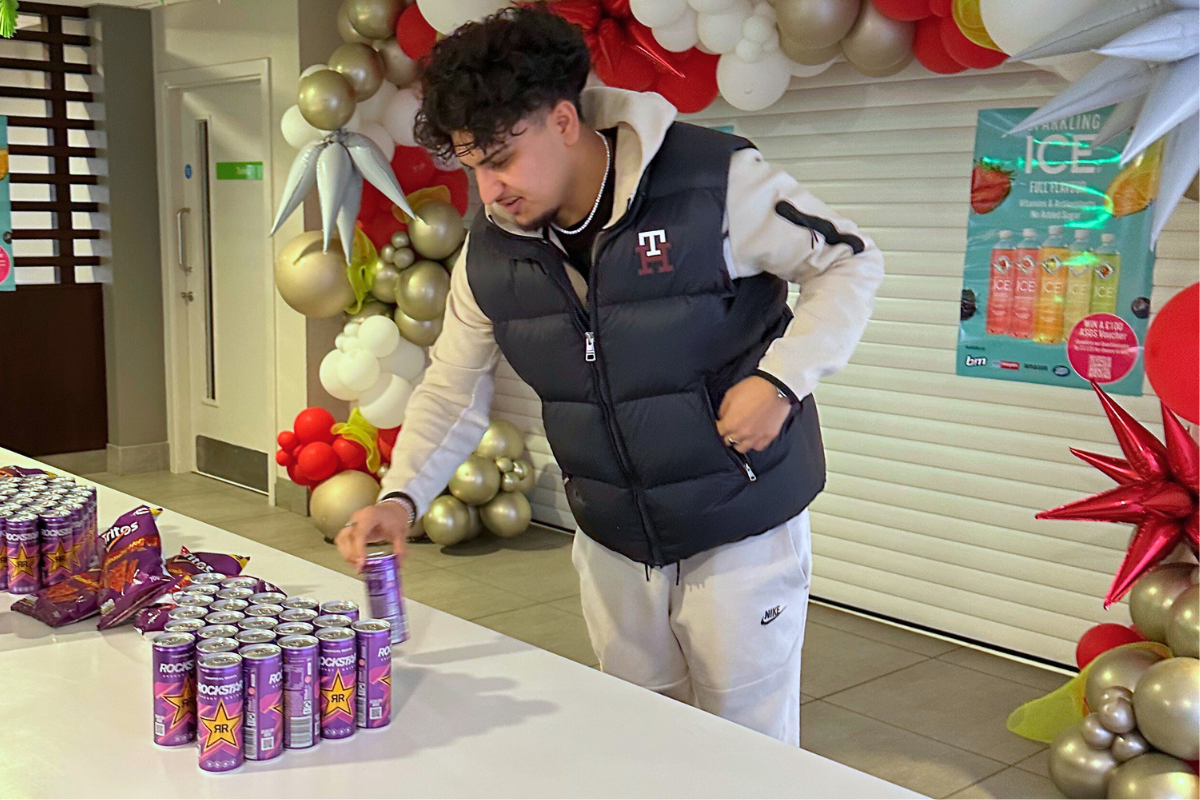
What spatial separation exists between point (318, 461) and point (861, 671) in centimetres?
266

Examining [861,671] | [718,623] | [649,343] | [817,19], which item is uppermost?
[817,19]

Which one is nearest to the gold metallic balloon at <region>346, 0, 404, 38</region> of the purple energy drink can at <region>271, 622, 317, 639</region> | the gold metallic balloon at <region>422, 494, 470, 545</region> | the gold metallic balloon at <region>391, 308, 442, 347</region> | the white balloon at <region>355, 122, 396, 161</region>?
A: the white balloon at <region>355, 122, 396, 161</region>

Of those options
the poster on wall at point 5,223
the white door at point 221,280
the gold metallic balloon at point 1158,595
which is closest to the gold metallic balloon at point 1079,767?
the gold metallic balloon at point 1158,595

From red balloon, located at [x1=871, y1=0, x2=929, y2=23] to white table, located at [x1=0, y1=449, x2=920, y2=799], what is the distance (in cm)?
256

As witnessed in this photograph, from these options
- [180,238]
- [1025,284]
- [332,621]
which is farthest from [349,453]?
[332,621]

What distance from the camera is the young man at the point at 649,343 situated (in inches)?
69.2

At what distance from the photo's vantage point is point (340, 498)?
5.18m

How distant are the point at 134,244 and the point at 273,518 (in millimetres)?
2094

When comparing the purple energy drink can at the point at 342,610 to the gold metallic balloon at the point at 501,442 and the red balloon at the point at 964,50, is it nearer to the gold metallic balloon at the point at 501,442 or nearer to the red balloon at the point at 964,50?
the red balloon at the point at 964,50

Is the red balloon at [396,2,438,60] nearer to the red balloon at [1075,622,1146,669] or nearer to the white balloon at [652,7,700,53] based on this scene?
the white balloon at [652,7,700,53]

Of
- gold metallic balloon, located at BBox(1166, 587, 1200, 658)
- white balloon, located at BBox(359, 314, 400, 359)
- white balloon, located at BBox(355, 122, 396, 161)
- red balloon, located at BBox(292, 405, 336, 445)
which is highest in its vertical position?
white balloon, located at BBox(355, 122, 396, 161)

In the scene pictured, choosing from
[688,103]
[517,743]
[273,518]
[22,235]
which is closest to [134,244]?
[22,235]

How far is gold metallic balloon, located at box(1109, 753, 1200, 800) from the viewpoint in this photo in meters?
2.43

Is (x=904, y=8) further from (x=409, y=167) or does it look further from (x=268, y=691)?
(x=268, y=691)
